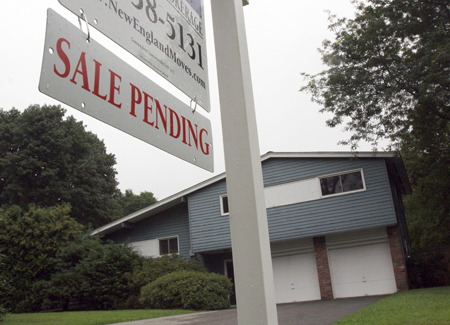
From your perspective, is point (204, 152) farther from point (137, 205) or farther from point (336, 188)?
point (137, 205)

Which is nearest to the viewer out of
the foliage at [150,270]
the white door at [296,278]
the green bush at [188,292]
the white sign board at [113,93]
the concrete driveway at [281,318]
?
the white sign board at [113,93]

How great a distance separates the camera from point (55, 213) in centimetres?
1894

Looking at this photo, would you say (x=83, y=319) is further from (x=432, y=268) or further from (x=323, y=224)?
(x=432, y=268)

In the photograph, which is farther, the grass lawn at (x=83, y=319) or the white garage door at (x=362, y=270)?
the white garage door at (x=362, y=270)

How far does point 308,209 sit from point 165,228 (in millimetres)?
7970

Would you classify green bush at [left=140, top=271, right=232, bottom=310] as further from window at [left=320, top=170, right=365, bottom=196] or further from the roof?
window at [left=320, top=170, right=365, bottom=196]

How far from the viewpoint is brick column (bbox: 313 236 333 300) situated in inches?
666

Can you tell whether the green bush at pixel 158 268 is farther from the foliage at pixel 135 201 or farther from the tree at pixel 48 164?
the foliage at pixel 135 201

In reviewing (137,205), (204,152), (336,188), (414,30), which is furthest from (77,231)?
(137,205)

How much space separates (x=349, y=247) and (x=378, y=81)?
23.8ft

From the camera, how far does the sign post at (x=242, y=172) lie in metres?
1.47

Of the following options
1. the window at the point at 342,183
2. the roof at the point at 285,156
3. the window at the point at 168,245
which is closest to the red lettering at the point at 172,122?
the roof at the point at 285,156

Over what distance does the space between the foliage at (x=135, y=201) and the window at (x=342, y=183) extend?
35098mm

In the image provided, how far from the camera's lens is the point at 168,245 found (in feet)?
69.1
